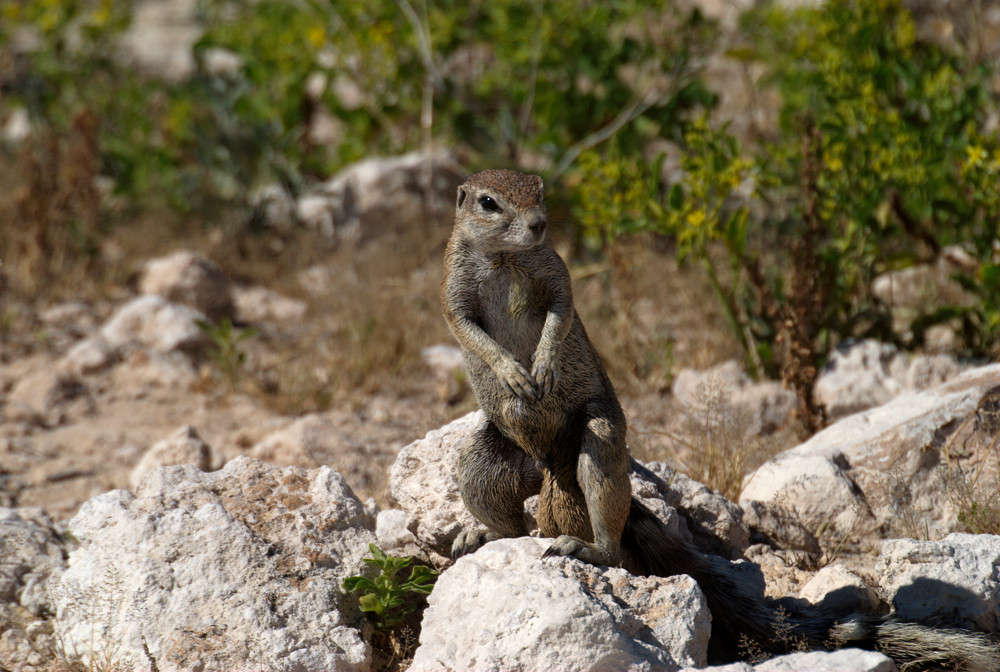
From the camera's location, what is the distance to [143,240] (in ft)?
28.1

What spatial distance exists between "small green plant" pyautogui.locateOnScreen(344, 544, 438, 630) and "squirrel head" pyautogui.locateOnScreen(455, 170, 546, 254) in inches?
52.1

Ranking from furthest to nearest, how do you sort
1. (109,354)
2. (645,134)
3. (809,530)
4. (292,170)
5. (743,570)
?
(292,170) → (645,134) → (109,354) → (809,530) → (743,570)

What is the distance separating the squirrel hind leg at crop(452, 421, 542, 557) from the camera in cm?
361

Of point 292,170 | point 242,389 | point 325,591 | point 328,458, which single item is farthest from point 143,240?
point 325,591

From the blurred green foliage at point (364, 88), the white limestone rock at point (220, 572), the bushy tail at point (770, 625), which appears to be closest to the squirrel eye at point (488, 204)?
the bushy tail at point (770, 625)

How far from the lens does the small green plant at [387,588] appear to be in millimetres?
3547

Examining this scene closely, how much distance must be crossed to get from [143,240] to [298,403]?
3.25 m

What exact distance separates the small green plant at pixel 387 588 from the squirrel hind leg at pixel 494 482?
0.23 metres

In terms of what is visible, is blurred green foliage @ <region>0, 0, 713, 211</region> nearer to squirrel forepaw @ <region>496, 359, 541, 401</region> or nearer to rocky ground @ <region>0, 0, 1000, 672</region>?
rocky ground @ <region>0, 0, 1000, 672</region>

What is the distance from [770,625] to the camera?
347 centimetres

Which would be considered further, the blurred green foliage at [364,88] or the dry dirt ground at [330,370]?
the blurred green foliage at [364,88]

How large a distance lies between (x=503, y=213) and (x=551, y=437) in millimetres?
897

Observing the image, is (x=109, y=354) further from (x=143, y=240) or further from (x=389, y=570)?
(x=389, y=570)

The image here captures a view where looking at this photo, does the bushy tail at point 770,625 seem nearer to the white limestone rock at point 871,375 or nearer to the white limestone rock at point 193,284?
the white limestone rock at point 871,375
